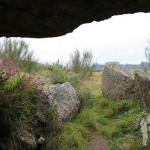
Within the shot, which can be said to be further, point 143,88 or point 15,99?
point 143,88

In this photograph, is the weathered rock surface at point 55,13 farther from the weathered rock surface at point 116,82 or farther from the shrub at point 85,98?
the weathered rock surface at point 116,82

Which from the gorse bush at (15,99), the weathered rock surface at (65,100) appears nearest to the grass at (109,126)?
the weathered rock surface at (65,100)

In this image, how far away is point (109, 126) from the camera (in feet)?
35.3

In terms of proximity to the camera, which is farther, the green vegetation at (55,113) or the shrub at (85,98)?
the shrub at (85,98)

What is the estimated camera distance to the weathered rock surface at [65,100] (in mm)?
9028

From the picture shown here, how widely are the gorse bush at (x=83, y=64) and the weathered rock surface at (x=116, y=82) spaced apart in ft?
28.0

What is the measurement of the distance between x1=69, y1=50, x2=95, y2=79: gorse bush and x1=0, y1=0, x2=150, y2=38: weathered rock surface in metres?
20.6

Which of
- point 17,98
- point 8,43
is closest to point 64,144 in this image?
point 17,98

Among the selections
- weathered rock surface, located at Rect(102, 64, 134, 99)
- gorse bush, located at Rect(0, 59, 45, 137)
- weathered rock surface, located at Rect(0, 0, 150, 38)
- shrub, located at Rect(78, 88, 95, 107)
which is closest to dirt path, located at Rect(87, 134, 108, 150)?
shrub, located at Rect(78, 88, 95, 107)

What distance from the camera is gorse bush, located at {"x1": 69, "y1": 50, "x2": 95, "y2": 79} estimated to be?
23438 millimetres

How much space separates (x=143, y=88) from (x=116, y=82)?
2131 millimetres

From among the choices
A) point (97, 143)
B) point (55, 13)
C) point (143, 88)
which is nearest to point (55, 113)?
point (97, 143)

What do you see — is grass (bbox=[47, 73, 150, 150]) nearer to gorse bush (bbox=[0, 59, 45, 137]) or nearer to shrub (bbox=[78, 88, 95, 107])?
shrub (bbox=[78, 88, 95, 107])

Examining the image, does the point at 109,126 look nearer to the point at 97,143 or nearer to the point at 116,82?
the point at 97,143
